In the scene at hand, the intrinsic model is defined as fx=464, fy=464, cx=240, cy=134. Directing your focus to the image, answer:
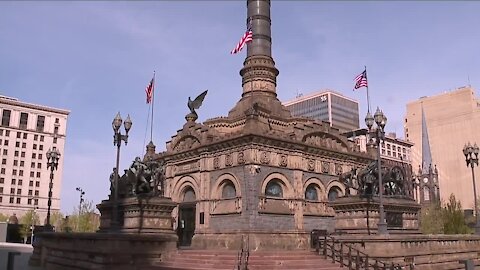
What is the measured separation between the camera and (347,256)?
837 inches

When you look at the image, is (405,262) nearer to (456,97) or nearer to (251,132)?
(251,132)

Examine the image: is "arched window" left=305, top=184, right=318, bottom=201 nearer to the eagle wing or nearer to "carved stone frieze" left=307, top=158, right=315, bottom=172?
"carved stone frieze" left=307, top=158, right=315, bottom=172

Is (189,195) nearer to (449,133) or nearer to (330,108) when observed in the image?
(330,108)

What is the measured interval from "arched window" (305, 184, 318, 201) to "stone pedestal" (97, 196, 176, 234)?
9919 millimetres

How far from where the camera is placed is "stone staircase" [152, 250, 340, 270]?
69.1 feet

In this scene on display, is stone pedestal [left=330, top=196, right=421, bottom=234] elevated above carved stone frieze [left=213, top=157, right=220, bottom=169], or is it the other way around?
carved stone frieze [left=213, top=157, right=220, bottom=169]

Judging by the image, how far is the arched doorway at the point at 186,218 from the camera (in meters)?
32.5

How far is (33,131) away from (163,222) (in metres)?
98.0

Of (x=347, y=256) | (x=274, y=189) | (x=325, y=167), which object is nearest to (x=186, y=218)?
(x=274, y=189)

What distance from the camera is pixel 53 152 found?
34.2m

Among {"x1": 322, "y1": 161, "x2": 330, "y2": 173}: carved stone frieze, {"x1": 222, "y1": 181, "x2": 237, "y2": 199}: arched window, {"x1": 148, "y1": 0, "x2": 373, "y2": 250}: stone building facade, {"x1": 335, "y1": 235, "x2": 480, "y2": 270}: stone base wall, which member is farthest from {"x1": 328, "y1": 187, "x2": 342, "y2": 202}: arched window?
{"x1": 335, "y1": 235, "x2": 480, "y2": 270}: stone base wall

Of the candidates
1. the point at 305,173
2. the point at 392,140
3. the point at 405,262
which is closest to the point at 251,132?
the point at 305,173

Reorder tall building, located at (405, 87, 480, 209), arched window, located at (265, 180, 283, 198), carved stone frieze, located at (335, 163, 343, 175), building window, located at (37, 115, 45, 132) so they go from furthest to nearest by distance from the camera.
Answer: tall building, located at (405, 87, 480, 209)
building window, located at (37, 115, 45, 132)
carved stone frieze, located at (335, 163, 343, 175)
arched window, located at (265, 180, 283, 198)

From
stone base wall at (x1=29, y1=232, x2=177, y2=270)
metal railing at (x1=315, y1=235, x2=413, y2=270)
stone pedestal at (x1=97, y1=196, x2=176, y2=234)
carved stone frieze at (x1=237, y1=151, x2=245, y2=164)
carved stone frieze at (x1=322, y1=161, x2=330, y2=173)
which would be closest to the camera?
metal railing at (x1=315, y1=235, x2=413, y2=270)
